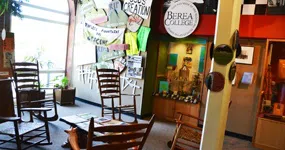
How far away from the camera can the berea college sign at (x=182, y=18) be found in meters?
4.30

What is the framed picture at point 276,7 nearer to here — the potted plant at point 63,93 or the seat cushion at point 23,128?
the seat cushion at point 23,128

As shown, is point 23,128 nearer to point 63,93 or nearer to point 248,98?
point 63,93

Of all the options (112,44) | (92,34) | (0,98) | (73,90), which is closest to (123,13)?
(112,44)

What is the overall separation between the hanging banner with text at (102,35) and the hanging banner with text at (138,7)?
0.45m

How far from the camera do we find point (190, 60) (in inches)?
199

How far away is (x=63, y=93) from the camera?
5492 mm

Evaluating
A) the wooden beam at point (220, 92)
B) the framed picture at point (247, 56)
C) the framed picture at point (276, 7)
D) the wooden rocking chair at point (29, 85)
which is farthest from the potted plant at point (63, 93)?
the framed picture at point (276, 7)

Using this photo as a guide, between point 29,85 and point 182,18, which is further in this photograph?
point 182,18

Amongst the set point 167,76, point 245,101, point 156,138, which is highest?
point 167,76

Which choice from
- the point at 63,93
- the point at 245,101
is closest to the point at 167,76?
the point at 245,101

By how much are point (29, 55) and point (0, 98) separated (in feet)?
10.1

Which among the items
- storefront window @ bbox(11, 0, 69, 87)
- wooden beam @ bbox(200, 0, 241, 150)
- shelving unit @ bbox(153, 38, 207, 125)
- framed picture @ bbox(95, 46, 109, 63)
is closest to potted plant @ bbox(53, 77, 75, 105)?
storefront window @ bbox(11, 0, 69, 87)

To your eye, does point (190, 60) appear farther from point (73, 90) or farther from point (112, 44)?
point (73, 90)

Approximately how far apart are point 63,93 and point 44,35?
161 cm
